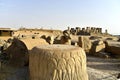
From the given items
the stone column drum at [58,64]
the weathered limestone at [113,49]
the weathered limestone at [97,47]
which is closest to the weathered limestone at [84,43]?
the weathered limestone at [97,47]

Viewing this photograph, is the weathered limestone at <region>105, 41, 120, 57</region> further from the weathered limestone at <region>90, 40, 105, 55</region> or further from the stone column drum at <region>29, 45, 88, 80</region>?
the stone column drum at <region>29, 45, 88, 80</region>

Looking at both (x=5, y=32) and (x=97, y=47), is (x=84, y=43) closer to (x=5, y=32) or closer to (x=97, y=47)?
(x=97, y=47)

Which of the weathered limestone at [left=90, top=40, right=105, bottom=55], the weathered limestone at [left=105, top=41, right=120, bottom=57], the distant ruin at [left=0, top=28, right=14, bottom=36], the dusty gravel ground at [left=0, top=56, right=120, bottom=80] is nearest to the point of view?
the dusty gravel ground at [left=0, top=56, right=120, bottom=80]

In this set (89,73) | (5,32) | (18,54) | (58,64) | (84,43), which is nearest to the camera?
(58,64)

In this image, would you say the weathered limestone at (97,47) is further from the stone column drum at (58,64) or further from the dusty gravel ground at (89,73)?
the stone column drum at (58,64)

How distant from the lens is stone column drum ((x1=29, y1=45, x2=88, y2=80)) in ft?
16.6

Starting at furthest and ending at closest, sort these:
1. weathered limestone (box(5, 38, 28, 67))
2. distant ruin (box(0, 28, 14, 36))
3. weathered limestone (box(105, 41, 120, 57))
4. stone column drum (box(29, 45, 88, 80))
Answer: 1. distant ruin (box(0, 28, 14, 36))
2. weathered limestone (box(105, 41, 120, 57))
3. weathered limestone (box(5, 38, 28, 67))
4. stone column drum (box(29, 45, 88, 80))

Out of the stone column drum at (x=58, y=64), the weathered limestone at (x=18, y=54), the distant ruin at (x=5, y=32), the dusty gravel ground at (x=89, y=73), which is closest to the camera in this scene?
the stone column drum at (x=58, y=64)

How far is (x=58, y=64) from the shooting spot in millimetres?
5066

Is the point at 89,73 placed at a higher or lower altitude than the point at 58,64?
lower

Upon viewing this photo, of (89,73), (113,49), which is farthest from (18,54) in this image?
(113,49)

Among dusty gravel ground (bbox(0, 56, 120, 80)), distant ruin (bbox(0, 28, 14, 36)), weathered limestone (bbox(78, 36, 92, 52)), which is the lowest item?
dusty gravel ground (bbox(0, 56, 120, 80))

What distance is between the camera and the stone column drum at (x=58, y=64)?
505cm

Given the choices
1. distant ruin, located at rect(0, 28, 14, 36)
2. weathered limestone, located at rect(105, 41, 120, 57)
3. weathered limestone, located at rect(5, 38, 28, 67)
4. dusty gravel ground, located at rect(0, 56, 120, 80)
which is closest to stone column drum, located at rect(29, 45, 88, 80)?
dusty gravel ground, located at rect(0, 56, 120, 80)
